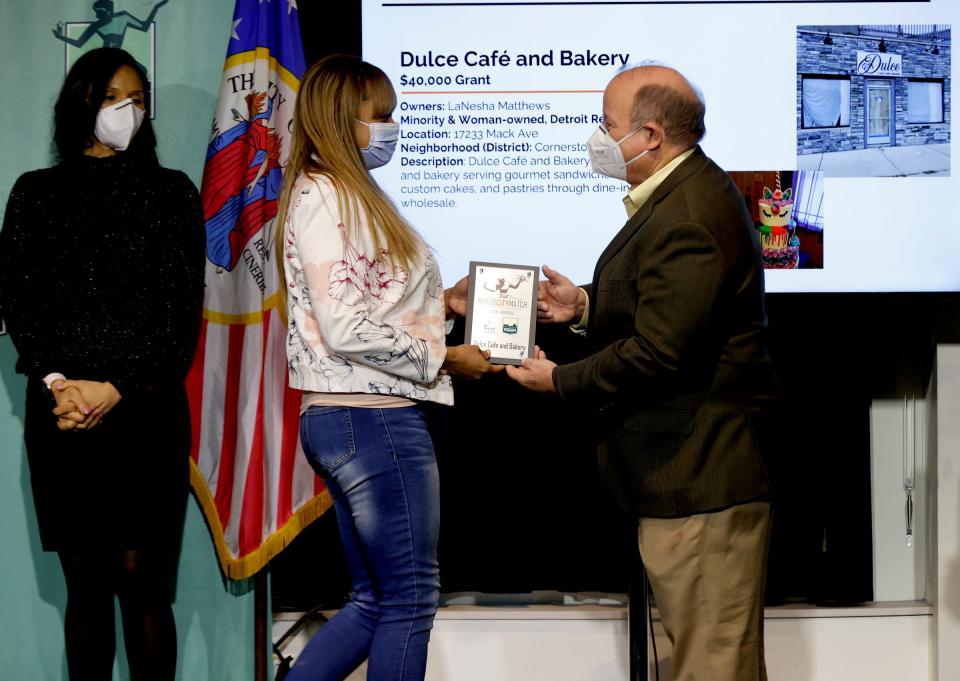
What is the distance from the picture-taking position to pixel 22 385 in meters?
3.25

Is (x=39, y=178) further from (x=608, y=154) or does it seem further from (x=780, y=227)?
(x=780, y=227)

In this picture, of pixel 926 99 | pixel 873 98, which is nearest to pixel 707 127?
pixel 873 98

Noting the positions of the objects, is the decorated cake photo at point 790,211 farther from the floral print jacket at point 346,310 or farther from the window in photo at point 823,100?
the floral print jacket at point 346,310

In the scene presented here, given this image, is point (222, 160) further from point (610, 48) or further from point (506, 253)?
point (610, 48)

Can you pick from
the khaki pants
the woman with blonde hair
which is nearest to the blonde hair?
the woman with blonde hair

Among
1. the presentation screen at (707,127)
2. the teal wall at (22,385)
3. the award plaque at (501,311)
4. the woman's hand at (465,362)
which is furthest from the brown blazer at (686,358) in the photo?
the teal wall at (22,385)

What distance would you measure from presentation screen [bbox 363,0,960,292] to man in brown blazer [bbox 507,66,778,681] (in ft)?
3.05

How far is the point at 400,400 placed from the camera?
2.32 meters

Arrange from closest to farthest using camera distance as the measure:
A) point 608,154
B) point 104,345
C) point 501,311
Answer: point 608,154 → point 104,345 → point 501,311

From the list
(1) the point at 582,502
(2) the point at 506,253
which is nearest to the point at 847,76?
(2) the point at 506,253

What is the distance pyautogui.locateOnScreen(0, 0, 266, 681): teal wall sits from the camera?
3203 mm

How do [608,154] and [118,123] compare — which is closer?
[608,154]

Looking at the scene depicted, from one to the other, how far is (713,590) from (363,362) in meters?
0.87

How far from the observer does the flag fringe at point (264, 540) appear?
303cm
